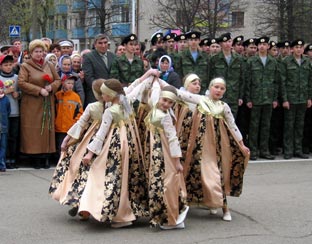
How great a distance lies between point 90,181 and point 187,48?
548 cm

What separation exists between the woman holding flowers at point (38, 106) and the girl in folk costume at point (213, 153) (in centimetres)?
343

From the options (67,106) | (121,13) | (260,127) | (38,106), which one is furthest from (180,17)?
(38,106)

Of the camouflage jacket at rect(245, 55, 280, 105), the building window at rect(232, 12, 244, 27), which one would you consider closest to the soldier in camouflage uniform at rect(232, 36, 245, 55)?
the camouflage jacket at rect(245, 55, 280, 105)

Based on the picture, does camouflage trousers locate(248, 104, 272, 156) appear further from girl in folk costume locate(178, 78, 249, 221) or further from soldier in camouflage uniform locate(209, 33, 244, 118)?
girl in folk costume locate(178, 78, 249, 221)

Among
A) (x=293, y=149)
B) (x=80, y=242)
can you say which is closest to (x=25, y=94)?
(x=80, y=242)

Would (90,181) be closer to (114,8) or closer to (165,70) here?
(165,70)

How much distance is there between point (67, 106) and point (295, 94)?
4.50m

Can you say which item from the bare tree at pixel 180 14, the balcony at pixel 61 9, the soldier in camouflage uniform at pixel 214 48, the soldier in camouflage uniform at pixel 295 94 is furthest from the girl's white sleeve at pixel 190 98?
the balcony at pixel 61 9

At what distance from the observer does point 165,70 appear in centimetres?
912

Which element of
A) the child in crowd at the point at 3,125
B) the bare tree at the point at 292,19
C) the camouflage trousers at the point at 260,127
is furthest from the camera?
the bare tree at the point at 292,19

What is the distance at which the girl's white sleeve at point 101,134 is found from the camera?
234 inches

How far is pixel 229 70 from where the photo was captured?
10594 millimetres

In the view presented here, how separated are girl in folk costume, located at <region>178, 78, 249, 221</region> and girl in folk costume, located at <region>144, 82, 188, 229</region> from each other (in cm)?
38

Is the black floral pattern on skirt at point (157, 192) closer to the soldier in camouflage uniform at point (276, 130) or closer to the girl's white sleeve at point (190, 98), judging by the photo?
the girl's white sleeve at point (190, 98)
